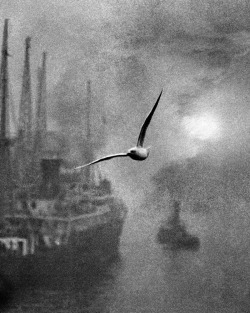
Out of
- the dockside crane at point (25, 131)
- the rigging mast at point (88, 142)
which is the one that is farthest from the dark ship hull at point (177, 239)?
the dockside crane at point (25, 131)

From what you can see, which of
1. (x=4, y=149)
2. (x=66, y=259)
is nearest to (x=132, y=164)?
(x=66, y=259)

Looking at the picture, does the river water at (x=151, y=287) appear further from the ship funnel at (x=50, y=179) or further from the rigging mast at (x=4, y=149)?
the rigging mast at (x=4, y=149)

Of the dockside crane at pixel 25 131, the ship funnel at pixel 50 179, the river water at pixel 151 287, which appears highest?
the dockside crane at pixel 25 131

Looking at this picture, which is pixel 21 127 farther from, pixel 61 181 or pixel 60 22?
pixel 60 22

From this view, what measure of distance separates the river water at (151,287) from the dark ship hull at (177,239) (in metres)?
0.07

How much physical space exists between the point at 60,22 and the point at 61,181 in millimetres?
1827

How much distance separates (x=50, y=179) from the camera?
5.43m

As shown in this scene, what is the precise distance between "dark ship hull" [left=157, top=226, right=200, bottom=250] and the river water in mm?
67

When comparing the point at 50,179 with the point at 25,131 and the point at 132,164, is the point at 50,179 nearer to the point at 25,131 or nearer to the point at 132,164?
the point at 25,131

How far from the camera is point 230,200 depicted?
5297 mm

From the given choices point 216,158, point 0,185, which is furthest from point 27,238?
point 216,158

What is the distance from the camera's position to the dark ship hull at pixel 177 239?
5277 millimetres

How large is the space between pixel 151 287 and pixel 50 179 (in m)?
1.69

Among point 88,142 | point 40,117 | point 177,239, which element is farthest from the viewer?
point 40,117
